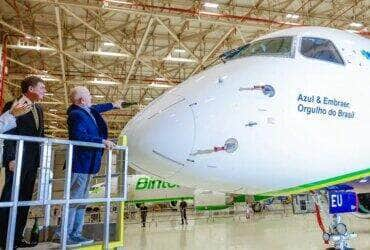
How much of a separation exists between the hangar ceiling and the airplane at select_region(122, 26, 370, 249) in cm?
1309

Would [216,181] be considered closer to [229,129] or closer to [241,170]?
[241,170]

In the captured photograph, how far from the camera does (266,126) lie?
561 cm

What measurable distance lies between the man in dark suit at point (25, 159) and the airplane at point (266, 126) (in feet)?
4.21

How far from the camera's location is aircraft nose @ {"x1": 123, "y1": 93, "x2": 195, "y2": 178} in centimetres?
519

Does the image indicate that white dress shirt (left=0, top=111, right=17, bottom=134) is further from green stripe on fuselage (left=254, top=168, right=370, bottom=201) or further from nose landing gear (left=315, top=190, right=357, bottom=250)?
nose landing gear (left=315, top=190, right=357, bottom=250)

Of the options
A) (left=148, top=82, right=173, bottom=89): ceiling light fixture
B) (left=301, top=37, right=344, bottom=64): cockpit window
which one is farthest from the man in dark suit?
(left=148, top=82, right=173, bottom=89): ceiling light fixture

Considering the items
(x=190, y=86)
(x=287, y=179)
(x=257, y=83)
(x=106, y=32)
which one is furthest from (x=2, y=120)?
(x=106, y=32)

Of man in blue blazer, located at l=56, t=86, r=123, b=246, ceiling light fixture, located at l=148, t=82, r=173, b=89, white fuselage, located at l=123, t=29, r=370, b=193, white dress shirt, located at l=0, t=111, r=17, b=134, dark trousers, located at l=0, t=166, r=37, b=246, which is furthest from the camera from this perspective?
ceiling light fixture, located at l=148, t=82, r=173, b=89

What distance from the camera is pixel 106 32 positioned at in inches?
920

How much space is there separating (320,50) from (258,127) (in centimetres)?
210

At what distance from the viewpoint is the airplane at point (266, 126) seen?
5297 millimetres

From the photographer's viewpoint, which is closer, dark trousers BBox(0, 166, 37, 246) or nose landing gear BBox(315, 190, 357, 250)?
dark trousers BBox(0, 166, 37, 246)

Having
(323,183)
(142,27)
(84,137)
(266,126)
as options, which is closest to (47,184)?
(84,137)

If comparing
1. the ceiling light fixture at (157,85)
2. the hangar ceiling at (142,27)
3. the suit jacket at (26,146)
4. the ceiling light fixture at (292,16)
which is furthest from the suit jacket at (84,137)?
the ceiling light fixture at (157,85)
